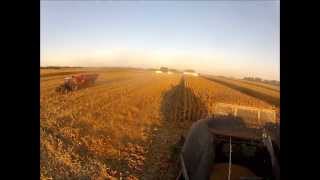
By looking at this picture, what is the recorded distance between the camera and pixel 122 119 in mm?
1362

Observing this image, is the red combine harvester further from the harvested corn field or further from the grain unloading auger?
the grain unloading auger

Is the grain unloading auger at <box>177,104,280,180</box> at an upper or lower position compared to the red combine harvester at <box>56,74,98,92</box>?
lower

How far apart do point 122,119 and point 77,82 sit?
25 centimetres

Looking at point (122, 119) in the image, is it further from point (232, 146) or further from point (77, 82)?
point (232, 146)

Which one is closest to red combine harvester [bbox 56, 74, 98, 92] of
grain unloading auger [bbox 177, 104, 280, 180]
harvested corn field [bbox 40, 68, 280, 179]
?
harvested corn field [bbox 40, 68, 280, 179]

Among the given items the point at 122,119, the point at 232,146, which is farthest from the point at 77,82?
the point at 232,146

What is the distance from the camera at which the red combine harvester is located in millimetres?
1395

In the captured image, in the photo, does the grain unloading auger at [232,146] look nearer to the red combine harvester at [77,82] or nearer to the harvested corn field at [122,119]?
the harvested corn field at [122,119]

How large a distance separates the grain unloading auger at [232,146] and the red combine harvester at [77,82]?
47 cm

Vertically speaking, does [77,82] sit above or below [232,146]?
above

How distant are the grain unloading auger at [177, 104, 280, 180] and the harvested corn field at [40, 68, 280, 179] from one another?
4 cm

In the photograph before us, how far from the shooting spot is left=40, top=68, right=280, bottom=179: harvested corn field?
4.40 feet
